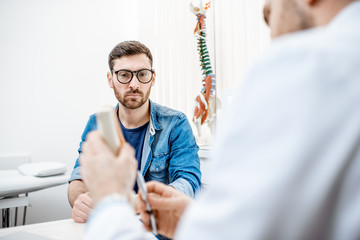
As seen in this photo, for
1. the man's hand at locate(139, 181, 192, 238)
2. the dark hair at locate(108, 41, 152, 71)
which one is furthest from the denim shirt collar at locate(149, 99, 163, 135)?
the man's hand at locate(139, 181, 192, 238)

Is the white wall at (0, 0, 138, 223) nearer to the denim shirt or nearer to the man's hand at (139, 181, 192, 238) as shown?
the denim shirt

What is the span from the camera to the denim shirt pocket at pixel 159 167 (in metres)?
1.60

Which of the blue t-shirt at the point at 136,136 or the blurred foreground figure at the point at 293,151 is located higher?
the blurred foreground figure at the point at 293,151

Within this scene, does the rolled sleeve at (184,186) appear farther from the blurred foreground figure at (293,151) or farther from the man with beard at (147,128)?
the blurred foreground figure at (293,151)

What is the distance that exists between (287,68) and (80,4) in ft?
10.5

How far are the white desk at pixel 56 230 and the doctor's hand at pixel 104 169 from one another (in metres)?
0.50

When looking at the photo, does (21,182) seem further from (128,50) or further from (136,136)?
(128,50)

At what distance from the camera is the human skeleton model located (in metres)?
2.07

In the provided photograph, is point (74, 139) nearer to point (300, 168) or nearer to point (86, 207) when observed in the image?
point (86, 207)

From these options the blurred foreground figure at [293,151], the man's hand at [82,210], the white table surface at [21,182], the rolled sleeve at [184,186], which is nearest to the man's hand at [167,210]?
the blurred foreground figure at [293,151]

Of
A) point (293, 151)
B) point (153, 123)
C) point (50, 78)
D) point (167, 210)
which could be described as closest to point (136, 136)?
point (153, 123)

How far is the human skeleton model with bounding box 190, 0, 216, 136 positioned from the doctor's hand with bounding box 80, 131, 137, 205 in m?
1.59

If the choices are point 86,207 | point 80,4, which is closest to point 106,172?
point 86,207

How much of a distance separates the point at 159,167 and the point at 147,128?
0.26 m
